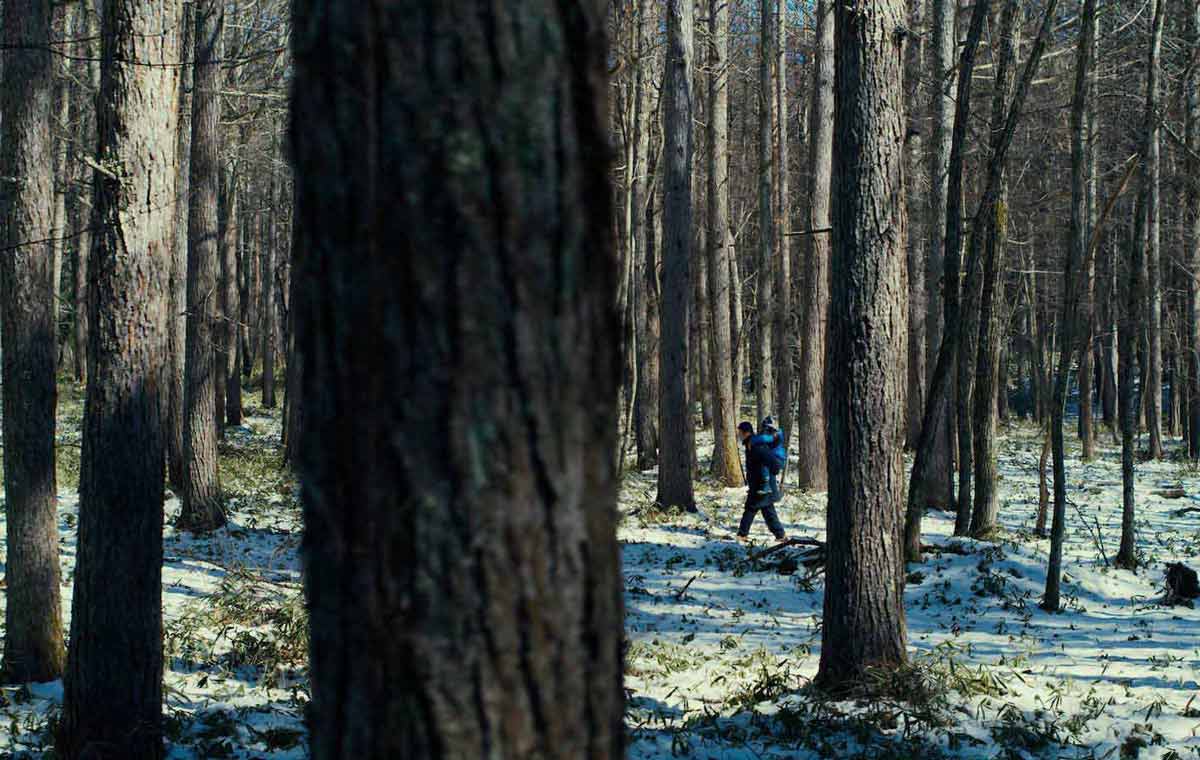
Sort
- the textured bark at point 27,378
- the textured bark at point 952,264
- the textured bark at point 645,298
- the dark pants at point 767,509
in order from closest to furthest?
the textured bark at point 27,378 < the textured bark at point 952,264 < the dark pants at point 767,509 < the textured bark at point 645,298

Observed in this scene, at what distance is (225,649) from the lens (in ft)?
25.7

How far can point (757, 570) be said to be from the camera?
10.8 meters

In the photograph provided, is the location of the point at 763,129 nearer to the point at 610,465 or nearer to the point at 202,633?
the point at 202,633

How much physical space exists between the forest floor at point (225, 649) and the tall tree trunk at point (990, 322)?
7689 mm

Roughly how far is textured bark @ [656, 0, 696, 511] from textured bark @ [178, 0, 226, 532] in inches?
250

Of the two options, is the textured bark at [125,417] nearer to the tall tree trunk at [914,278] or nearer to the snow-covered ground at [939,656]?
the snow-covered ground at [939,656]

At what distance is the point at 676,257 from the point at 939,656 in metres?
8.69

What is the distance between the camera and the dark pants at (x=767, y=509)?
1199 centimetres

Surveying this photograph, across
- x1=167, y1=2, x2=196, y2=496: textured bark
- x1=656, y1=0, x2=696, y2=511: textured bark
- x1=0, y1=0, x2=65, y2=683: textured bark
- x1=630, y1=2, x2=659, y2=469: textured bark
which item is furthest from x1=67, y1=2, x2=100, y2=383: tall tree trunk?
x1=0, y1=0, x2=65, y2=683: textured bark

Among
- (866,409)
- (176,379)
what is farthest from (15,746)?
(176,379)

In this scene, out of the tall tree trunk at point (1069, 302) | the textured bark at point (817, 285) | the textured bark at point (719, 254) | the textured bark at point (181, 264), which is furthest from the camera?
the textured bark at point (719, 254)

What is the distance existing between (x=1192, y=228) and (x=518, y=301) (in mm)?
27297

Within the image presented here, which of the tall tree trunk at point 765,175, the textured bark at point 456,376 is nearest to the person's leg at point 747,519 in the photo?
the tall tree trunk at point 765,175

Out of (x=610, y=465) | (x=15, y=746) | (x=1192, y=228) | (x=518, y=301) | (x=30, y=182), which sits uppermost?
(x=1192, y=228)
